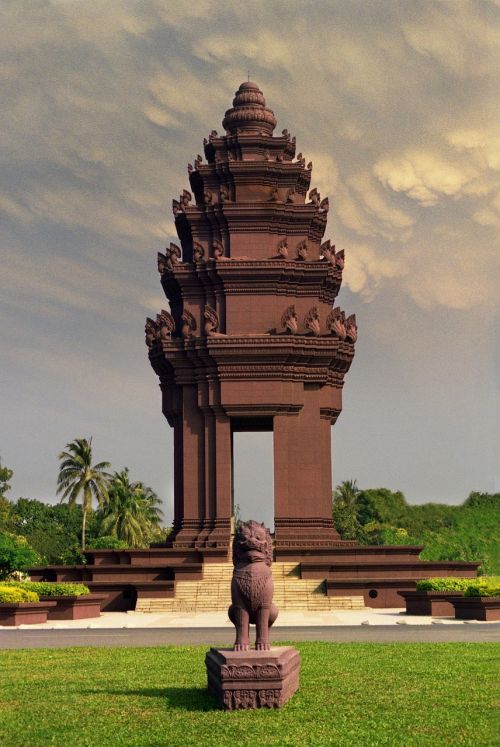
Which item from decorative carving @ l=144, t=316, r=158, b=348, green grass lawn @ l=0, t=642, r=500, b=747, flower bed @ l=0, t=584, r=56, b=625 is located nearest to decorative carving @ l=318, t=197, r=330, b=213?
decorative carving @ l=144, t=316, r=158, b=348

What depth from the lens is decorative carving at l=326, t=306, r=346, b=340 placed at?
48.8 metres

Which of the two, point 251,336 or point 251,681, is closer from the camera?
point 251,681

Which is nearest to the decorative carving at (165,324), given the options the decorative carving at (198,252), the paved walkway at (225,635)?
the decorative carving at (198,252)

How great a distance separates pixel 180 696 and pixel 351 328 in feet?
126

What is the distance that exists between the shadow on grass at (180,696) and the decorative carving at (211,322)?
32.7 metres

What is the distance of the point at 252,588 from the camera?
572 inches

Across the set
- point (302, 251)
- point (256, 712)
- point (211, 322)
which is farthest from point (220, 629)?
point (302, 251)

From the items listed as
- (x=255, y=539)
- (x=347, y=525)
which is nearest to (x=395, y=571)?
(x=255, y=539)

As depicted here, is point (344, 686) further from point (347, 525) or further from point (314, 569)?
point (347, 525)

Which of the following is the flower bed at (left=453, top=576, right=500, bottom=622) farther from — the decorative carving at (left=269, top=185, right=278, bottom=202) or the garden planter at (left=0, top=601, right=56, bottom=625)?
the decorative carving at (left=269, top=185, right=278, bottom=202)

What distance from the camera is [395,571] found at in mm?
43188

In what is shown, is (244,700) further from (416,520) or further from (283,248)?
(416,520)

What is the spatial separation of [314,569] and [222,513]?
5.73 m

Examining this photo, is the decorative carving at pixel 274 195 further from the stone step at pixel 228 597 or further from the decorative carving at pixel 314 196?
the stone step at pixel 228 597
